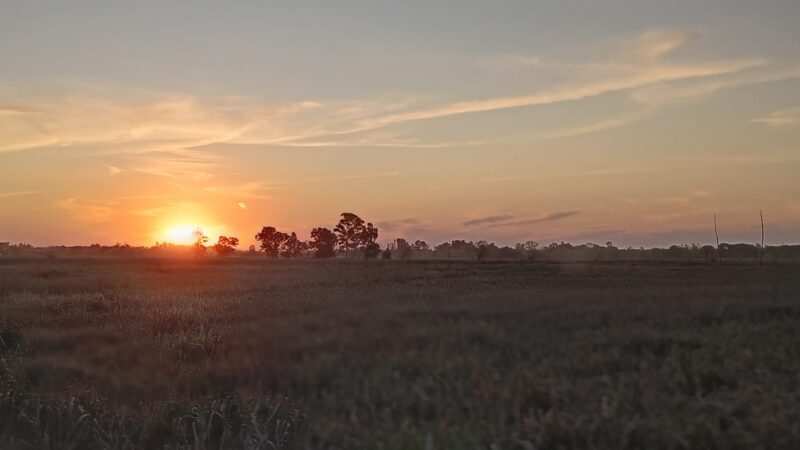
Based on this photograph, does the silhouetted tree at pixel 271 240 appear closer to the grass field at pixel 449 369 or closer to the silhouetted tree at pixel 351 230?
the silhouetted tree at pixel 351 230

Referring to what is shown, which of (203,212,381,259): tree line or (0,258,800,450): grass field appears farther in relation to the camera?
(203,212,381,259): tree line

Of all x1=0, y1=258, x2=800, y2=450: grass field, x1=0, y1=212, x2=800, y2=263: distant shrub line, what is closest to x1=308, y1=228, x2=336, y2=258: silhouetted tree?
x1=0, y1=212, x2=800, y2=263: distant shrub line

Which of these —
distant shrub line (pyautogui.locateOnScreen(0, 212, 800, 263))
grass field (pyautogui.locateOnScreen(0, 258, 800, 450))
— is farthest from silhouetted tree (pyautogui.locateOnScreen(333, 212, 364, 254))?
grass field (pyautogui.locateOnScreen(0, 258, 800, 450))

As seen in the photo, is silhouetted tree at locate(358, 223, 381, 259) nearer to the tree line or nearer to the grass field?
the tree line

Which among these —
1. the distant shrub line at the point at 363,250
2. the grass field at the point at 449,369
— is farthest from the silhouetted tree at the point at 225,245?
the grass field at the point at 449,369

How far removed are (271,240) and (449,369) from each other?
4952 inches

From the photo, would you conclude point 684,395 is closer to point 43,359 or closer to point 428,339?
point 428,339

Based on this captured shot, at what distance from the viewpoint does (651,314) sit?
18.4m

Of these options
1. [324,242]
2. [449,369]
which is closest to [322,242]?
[324,242]

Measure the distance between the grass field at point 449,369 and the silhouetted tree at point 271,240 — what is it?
114 meters

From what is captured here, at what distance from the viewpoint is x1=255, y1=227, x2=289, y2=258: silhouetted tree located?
134 meters

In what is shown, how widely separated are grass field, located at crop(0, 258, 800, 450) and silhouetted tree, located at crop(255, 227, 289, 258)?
114 metres

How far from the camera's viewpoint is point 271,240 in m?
134

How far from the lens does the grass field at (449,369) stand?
7211mm
